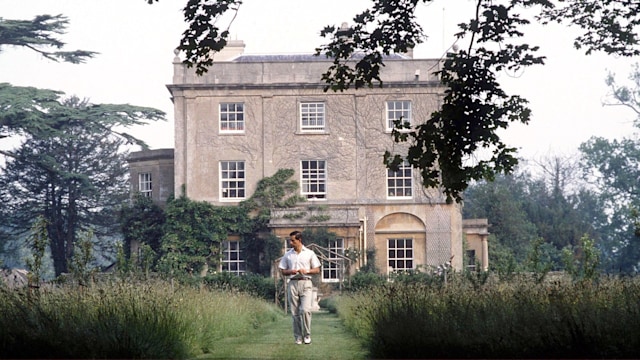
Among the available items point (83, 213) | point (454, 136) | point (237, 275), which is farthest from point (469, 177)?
point (83, 213)

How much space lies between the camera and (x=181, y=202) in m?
39.5

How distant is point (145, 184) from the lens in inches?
1660

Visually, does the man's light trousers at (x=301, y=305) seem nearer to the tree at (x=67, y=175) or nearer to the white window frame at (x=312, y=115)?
the white window frame at (x=312, y=115)

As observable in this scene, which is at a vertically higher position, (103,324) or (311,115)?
(311,115)

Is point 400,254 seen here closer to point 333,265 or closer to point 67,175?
point 333,265

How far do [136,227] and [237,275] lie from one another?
563 centimetres

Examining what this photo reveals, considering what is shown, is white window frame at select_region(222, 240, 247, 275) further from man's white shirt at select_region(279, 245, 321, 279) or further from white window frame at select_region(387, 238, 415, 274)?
man's white shirt at select_region(279, 245, 321, 279)

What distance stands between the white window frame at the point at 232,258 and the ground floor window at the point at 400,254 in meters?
5.27

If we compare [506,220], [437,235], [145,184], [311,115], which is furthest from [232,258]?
[506,220]

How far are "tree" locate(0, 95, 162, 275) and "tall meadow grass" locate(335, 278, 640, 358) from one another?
1297 inches

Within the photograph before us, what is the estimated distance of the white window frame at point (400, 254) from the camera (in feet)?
130

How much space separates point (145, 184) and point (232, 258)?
5032 millimetres

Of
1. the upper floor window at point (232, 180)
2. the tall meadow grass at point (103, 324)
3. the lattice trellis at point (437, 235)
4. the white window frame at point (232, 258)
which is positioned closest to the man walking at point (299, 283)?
the tall meadow grass at point (103, 324)

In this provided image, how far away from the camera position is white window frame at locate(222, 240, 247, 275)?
39.5 m
